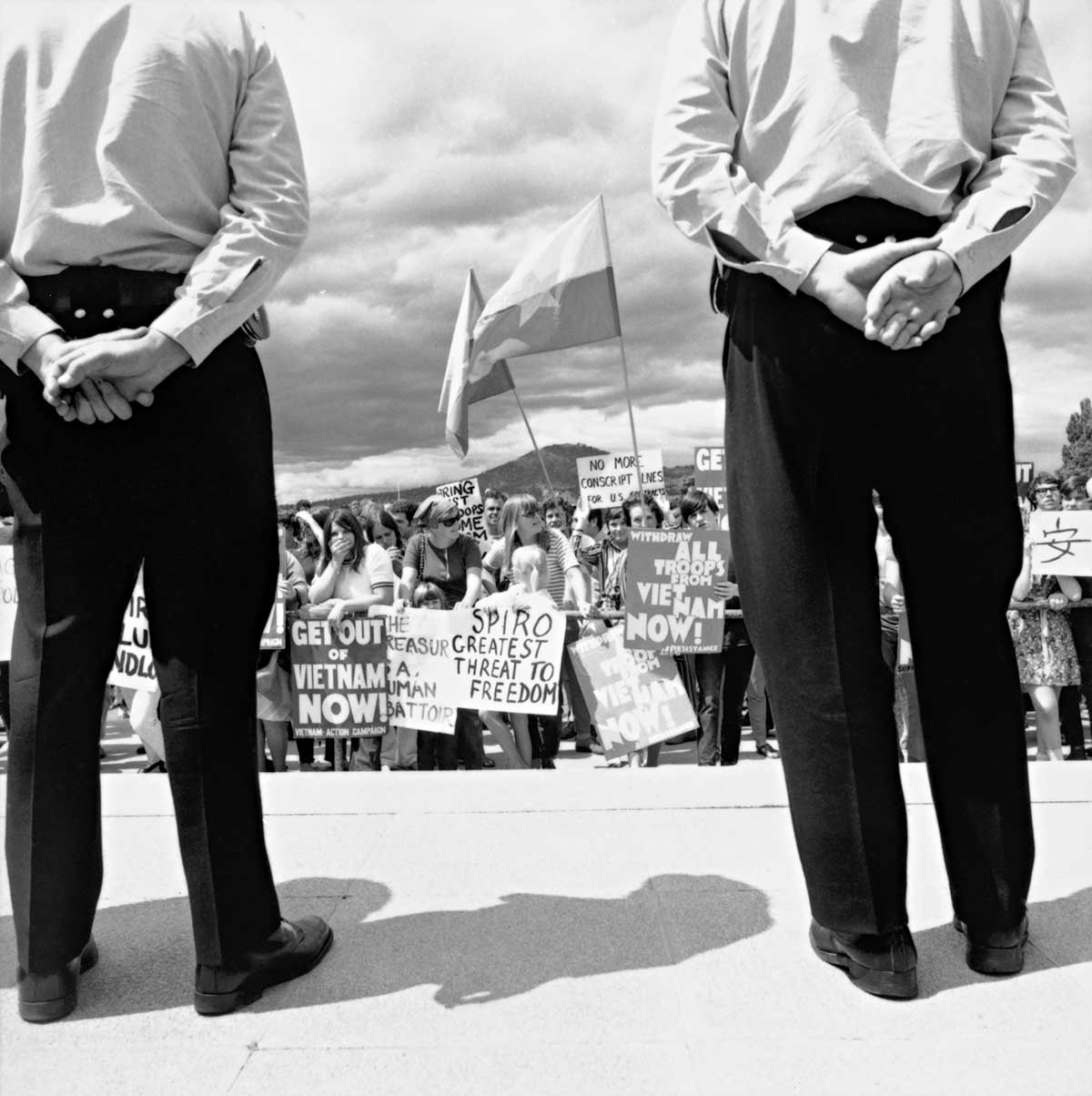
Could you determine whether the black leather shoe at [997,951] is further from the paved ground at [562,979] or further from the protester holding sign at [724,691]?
the protester holding sign at [724,691]

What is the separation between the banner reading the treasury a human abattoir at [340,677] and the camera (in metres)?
7.06

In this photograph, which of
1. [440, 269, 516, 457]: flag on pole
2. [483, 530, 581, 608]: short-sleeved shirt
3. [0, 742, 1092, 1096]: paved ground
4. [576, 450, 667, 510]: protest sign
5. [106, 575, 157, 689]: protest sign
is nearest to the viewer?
[0, 742, 1092, 1096]: paved ground

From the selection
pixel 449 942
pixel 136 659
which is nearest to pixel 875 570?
pixel 449 942

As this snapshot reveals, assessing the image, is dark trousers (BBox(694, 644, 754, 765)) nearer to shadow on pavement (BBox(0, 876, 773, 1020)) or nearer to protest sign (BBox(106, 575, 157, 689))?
protest sign (BBox(106, 575, 157, 689))

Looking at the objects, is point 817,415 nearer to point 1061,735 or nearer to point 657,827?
point 657,827

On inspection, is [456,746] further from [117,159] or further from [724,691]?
[117,159]

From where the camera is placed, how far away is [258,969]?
2211 millimetres

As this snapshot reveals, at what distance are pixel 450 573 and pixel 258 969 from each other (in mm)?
5542

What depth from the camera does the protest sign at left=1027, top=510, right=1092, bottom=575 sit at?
23.4 feet

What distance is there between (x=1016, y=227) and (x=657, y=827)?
1973mm

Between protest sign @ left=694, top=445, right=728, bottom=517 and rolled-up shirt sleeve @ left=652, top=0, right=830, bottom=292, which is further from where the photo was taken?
protest sign @ left=694, top=445, right=728, bottom=517

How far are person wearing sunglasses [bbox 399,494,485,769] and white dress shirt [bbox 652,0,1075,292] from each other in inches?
210

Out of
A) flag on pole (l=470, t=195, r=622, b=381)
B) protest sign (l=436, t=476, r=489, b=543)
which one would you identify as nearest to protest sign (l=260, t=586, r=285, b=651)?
flag on pole (l=470, t=195, r=622, b=381)

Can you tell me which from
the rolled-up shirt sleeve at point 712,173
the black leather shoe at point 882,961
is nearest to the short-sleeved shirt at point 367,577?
the rolled-up shirt sleeve at point 712,173
